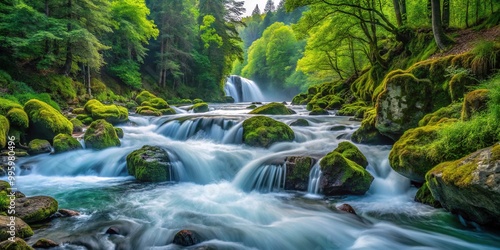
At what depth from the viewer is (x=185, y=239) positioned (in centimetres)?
454

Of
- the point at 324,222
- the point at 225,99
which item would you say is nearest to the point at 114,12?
the point at 225,99

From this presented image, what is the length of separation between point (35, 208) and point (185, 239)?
274 centimetres

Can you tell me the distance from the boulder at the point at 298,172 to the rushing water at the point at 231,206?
0.18 metres

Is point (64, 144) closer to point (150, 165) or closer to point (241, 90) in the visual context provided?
point (150, 165)

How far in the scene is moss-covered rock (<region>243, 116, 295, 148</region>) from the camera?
10141mm

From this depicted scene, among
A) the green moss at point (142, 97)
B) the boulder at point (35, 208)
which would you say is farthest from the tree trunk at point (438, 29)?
the green moss at point (142, 97)

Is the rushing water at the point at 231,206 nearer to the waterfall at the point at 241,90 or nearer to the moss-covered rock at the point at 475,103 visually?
the moss-covered rock at the point at 475,103

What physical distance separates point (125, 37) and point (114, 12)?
2.05m

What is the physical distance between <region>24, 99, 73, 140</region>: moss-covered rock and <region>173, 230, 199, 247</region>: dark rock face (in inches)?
320

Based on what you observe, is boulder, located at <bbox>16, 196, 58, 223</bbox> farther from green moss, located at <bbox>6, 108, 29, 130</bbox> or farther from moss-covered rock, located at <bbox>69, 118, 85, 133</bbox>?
moss-covered rock, located at <bbox>69, 118, 85, 133</bbox>

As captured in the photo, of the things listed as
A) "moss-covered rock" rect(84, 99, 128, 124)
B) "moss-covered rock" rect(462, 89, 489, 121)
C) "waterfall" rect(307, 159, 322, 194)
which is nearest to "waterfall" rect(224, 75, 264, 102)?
"moss-covered rock" rect(84, 99, 128, 124)

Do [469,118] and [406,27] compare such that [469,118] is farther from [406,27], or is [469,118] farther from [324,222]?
[406,27]

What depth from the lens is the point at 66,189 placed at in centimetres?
733

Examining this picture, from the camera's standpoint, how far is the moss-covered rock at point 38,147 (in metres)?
9.45
